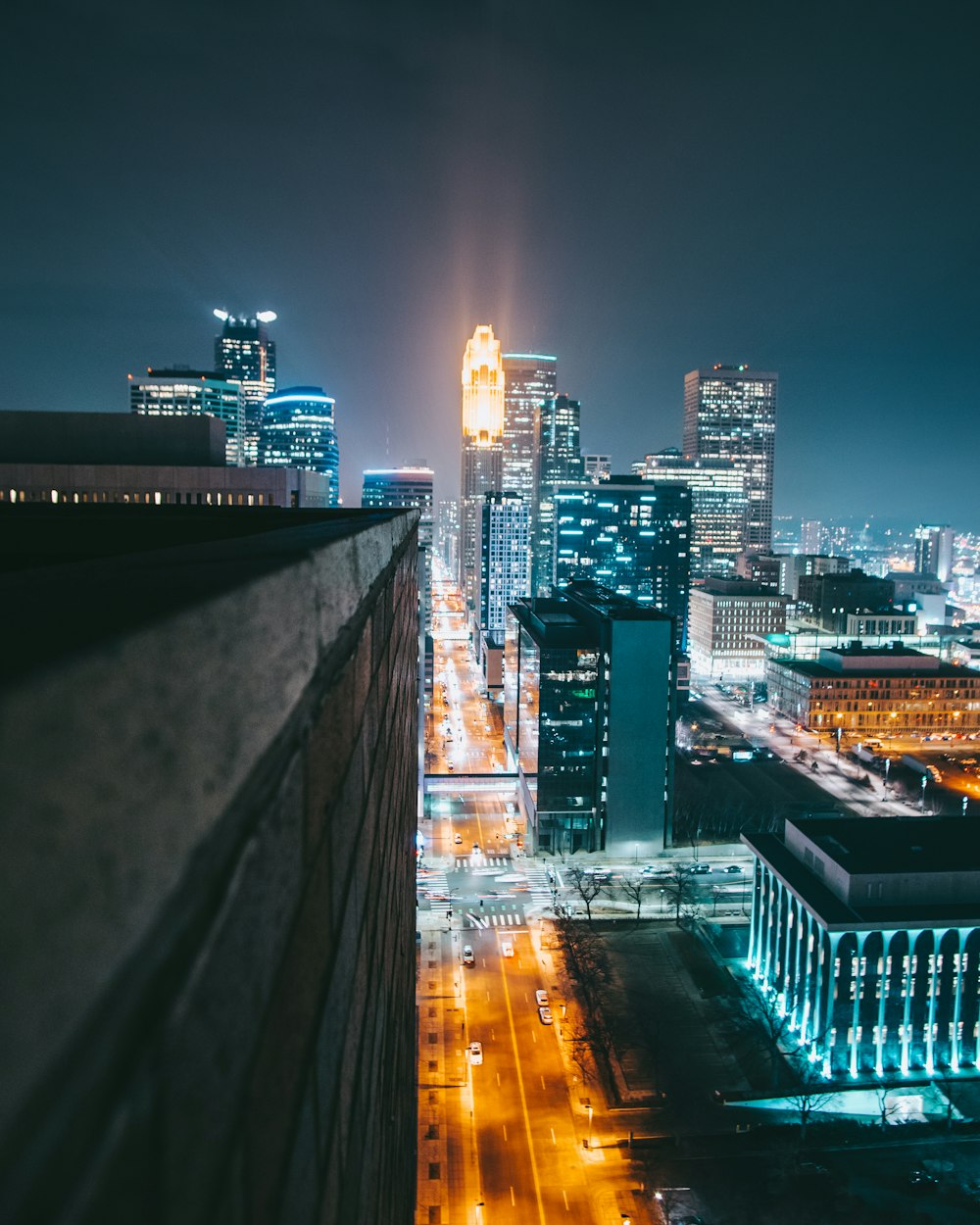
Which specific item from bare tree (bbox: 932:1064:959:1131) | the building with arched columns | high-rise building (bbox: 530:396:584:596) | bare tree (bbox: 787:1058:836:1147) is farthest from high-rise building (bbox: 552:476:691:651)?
bare tree (bbox: 787:1058:836:1147)

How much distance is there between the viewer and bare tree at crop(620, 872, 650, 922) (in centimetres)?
4445

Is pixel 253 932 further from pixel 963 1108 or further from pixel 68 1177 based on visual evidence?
pixel 963 1108

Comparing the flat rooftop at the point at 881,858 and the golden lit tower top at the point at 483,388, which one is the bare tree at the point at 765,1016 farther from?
the golden lit tower top at the point at 483,388

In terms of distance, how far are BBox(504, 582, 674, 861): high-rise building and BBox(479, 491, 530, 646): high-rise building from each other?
60584mm

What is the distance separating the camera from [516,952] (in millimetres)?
40031

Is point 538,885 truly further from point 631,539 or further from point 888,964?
point 631,539

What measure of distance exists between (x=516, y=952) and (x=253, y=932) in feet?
138

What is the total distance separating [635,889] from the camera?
46156 mm

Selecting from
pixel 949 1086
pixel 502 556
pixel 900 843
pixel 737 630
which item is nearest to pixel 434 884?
pixel 900 843

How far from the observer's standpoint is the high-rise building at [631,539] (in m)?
114

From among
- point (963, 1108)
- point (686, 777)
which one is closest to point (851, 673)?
point (686, 777)

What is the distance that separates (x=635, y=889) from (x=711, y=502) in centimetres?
13885

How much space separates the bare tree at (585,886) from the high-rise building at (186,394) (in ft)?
409

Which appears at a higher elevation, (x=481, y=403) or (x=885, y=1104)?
(x=481, y=403)
